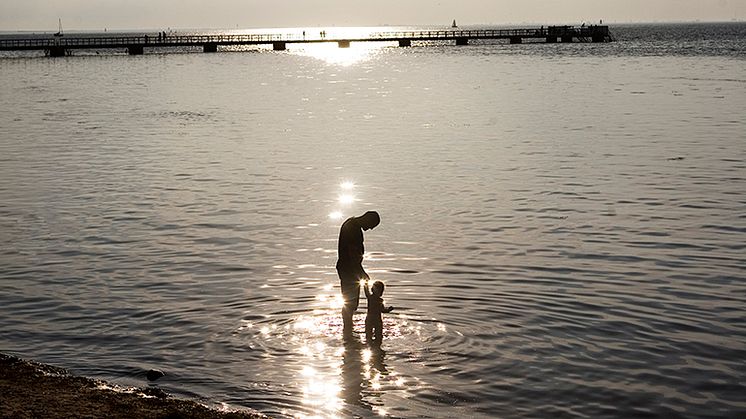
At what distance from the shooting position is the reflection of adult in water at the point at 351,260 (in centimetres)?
1208

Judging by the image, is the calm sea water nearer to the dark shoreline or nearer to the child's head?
the dark shoreline

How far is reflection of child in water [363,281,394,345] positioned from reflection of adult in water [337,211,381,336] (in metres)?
0.24

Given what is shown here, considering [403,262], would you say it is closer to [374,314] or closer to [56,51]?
[374,314]

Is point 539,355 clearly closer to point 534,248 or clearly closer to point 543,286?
point 543,286

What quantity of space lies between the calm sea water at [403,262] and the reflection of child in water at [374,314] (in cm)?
32

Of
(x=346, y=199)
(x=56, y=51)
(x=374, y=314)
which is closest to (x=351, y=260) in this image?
(x=374, y=314)

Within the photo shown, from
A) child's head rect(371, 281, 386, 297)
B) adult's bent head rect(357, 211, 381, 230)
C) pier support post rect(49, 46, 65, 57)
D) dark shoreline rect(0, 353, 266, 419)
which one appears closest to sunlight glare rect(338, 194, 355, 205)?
child's head rect(371, 281, 386, 297)

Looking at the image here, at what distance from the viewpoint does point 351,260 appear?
12.5 m

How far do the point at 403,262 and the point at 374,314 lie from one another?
18.0ft

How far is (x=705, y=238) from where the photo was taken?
19.8 meters

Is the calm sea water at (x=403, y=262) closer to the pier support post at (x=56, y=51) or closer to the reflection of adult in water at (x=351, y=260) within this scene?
the reflection of adult in water at (x=351, y=260)

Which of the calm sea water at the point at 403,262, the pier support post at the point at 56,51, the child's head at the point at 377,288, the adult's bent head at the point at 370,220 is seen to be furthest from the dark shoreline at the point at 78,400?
the pier support post at the point at 56,51

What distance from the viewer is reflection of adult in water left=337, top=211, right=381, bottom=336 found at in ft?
39.6

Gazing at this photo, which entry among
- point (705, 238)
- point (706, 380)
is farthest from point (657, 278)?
point (706, 380)
